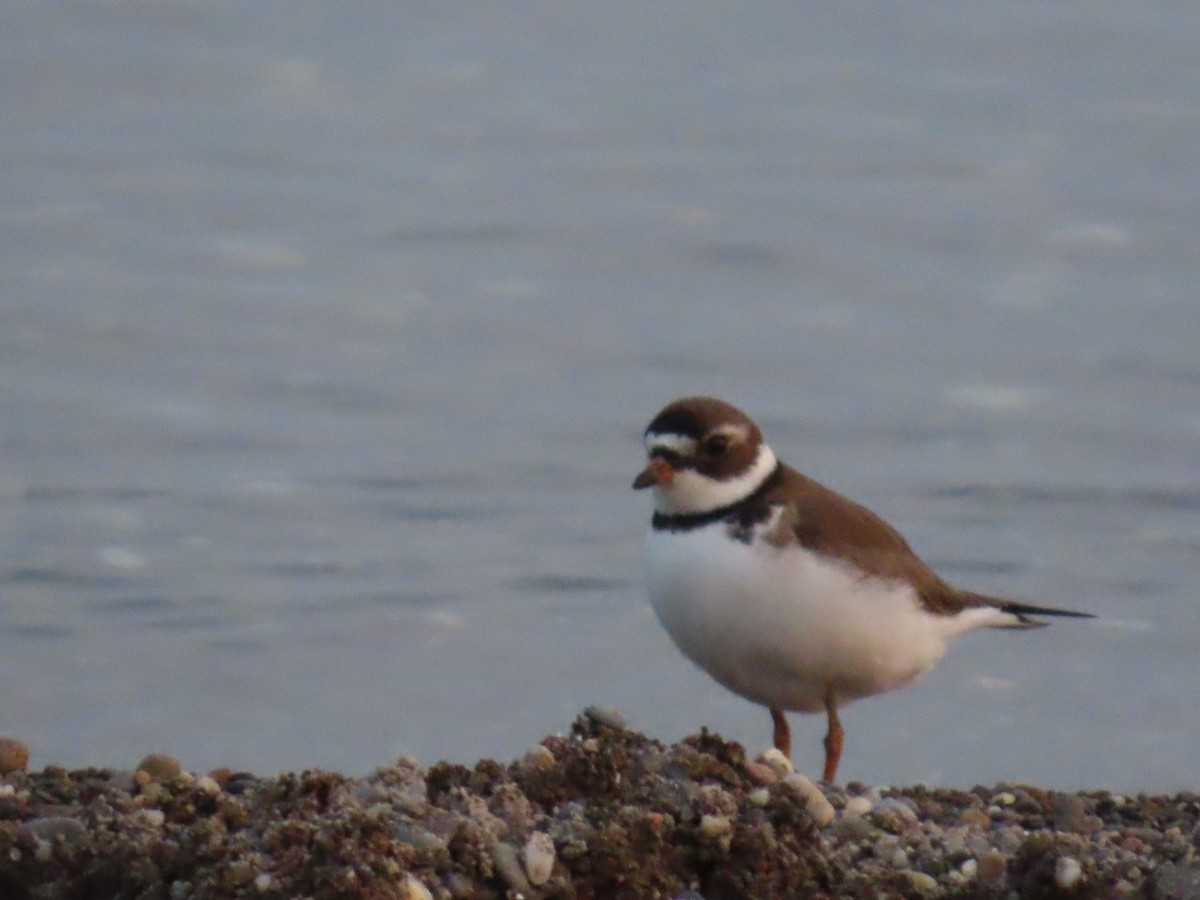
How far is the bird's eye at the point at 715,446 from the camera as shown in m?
7.35

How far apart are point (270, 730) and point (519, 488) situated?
8.66 ft

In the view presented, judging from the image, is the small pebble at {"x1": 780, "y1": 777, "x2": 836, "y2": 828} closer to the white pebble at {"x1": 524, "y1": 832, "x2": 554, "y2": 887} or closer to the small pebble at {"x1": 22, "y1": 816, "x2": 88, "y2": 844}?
the white pebble at {"x1": 524, "y1": 832, "x2": 554, "y2": 887}

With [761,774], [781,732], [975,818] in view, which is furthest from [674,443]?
[761,774]

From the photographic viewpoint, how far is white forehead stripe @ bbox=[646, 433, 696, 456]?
24.1 feet

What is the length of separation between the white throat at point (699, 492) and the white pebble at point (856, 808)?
1558 mm

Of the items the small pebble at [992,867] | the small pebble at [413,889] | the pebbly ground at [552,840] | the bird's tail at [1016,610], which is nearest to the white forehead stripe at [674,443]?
the bird's tail at [1016,610]

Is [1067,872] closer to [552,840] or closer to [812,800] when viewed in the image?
[812,800]

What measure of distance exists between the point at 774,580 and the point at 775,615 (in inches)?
3.6

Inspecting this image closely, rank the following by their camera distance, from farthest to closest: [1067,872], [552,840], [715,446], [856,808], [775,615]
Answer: [715,446] → [775,615] → [856,808] → [1067,872] → [552,840]

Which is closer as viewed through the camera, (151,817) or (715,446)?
(151,817)

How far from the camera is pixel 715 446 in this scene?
735 centimetres

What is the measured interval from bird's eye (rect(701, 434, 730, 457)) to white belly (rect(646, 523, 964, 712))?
0.95ft

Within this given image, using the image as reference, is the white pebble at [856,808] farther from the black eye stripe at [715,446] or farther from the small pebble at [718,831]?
the black eye stripe at [715,446]

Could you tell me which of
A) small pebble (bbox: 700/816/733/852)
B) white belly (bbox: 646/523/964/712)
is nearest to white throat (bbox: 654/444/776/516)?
white belly (bbox: 646/523/964/712)
